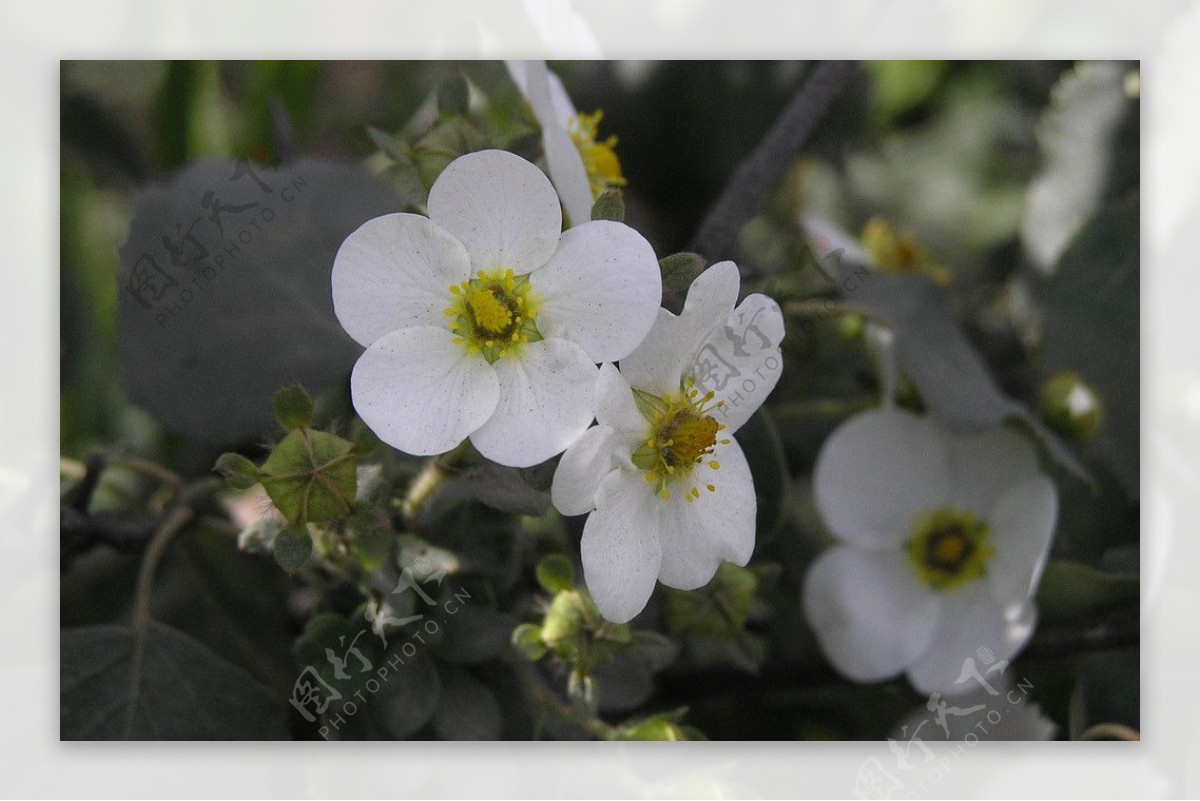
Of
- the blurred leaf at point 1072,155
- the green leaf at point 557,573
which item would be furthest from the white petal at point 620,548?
the blurred leaf at point 1072,155

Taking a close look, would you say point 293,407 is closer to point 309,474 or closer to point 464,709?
point 309,474

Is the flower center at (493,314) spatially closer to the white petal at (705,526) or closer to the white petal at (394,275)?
the white petal at (394,275)

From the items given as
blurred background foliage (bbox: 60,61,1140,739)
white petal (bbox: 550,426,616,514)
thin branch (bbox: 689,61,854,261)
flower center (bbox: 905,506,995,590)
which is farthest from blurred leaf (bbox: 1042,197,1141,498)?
white petal (bbox: 550,426,616,514)

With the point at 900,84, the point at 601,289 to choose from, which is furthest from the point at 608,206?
the point at 900,84

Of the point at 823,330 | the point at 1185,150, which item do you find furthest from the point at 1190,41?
the point at 823,330

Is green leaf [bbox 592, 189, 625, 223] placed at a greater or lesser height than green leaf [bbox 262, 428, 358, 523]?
greater

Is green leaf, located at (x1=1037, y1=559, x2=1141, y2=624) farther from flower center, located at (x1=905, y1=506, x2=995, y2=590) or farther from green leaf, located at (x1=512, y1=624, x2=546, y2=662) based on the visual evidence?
green leaf, located at (x1=512, y1=624, x2=546, y2=662)
